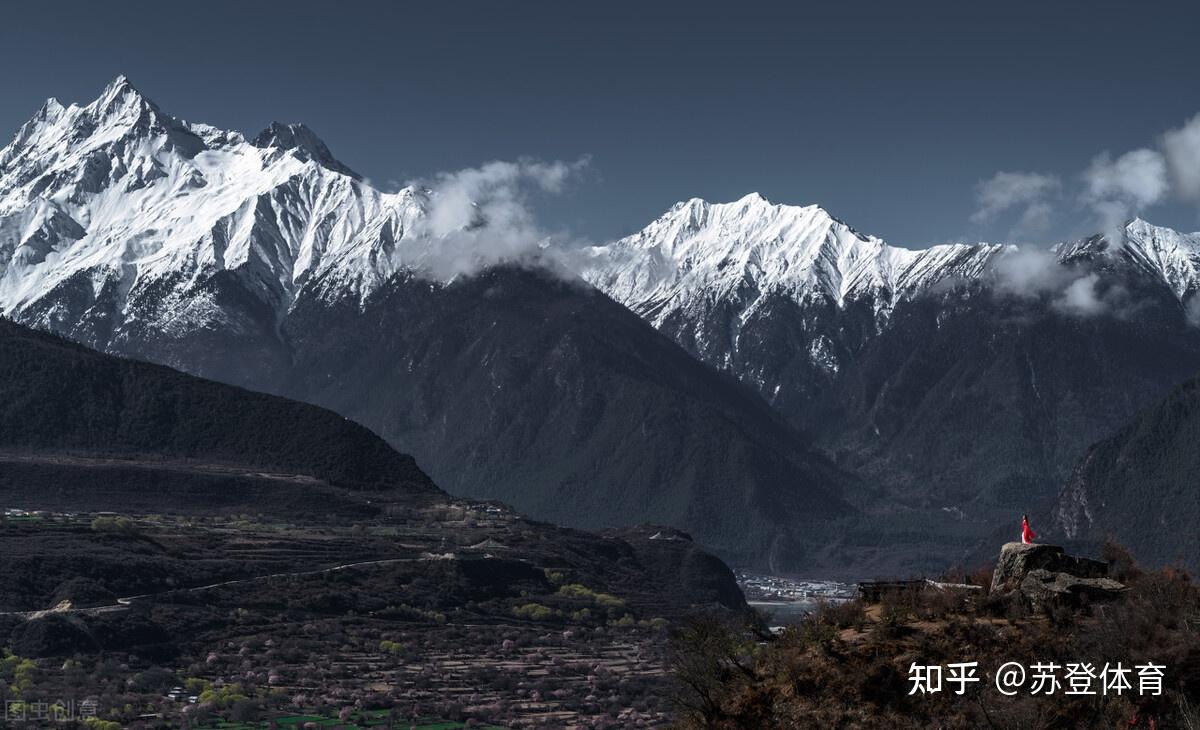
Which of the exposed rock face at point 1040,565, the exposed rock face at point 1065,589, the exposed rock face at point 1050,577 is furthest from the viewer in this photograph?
the exposed rock face at point 1040,565

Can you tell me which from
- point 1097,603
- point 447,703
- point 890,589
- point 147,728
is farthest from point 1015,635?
point 447,703

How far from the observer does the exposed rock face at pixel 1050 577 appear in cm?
5034

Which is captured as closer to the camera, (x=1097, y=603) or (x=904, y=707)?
(x=904, y=707)

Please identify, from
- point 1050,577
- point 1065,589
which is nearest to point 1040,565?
point 1050,577

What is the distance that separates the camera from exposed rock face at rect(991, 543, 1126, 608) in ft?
165

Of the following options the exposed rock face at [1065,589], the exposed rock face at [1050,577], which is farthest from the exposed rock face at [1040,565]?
the exposed rock face at [1065,589]

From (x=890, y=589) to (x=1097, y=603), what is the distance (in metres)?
8.35

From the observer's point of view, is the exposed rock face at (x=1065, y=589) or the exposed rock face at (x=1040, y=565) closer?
the exposed rock face at (x=1065, y=589)

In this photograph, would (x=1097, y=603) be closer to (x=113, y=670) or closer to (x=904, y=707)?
(x=904, y=707)

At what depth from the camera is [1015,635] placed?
48625mm

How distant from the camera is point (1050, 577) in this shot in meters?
51.4

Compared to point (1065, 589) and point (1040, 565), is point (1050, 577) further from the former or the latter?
point (1065, 589)

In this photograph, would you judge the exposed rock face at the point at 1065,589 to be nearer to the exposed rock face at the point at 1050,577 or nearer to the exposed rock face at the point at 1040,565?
the exposed rock face at the point at 1050,577

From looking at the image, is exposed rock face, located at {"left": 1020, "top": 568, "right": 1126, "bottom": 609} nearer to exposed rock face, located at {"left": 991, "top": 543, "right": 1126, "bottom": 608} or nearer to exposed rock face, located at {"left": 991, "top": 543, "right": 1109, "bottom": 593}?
exposed rock face, located at {"left": 991, "top": 543, "right": 1126, "bottom": 608}
